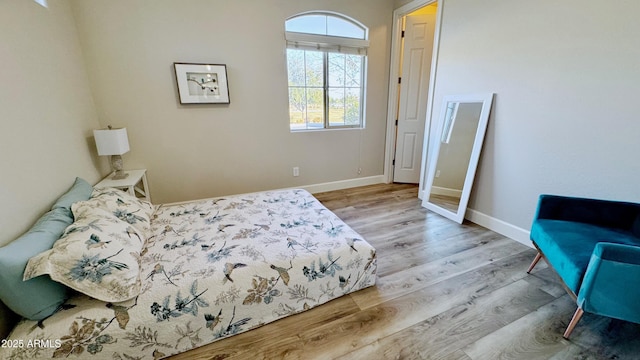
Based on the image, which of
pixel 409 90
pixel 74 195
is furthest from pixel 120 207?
pixel 409 90

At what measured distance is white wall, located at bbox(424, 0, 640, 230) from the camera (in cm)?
174

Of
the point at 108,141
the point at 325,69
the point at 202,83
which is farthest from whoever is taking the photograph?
the point at 325,69

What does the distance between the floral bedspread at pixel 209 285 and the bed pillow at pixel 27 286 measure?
0.22 ft

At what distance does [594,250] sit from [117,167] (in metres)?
3.66

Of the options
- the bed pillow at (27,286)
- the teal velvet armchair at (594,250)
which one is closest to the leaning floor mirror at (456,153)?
the teal velvet armchair at (594,250)

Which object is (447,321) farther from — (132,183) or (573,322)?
(132,183)

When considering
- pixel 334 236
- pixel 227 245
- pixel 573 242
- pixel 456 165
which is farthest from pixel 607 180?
pixel 227 245

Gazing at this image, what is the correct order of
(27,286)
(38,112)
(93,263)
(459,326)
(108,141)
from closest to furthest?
(27,286), (93,263), (459,326), (38,112), (108,141)

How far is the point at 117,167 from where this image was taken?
2494 millimetres

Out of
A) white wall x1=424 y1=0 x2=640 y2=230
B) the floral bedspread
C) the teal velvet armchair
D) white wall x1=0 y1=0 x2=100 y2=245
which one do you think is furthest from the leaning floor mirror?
white wall x1=0 y1=0 x2=100 y2=245

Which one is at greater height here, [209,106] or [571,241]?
[209,106]

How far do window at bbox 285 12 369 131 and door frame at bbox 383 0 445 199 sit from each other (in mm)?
455

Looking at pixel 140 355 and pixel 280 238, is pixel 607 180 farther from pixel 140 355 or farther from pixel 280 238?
pixel 140 355

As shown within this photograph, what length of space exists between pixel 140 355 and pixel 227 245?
0.69 m
